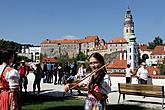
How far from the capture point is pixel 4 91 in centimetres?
629

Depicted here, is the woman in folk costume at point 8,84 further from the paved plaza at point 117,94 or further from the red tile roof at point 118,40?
the red tile roof at point 118,40

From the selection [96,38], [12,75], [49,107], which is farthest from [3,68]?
[96,38]

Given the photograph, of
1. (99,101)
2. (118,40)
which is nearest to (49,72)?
(99,101)

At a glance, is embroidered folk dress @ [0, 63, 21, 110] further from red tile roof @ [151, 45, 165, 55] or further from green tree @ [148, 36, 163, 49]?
green tree @ [148, 36, 163, 49]

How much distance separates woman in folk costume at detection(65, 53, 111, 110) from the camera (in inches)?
208

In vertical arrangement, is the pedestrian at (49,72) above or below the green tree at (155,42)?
below

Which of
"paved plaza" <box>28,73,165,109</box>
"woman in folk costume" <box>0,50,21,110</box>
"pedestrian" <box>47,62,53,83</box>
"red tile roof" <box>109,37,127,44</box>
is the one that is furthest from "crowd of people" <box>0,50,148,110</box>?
"red tile roof" <box>109,37,127,44</box>

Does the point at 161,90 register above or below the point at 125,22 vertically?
below

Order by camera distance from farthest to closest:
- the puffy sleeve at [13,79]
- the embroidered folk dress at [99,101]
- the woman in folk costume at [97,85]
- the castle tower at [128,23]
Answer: the castle tower at [128,23] → the puffy sleeve at [13,79] → the embroidered folk dress at [99,101] → the woman in folk costume at [97,85]

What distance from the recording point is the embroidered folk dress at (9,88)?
6.09 m

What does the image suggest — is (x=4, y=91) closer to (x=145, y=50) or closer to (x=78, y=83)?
(x=78, y=83)

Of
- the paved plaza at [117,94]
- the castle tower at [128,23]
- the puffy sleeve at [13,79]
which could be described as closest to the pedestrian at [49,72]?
the paved plaza at [117,94]

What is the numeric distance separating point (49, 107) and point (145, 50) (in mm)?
158318

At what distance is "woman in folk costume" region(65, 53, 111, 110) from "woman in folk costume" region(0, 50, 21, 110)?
1.31 metres
